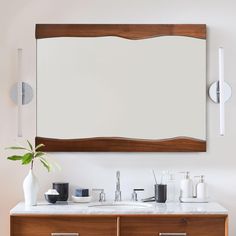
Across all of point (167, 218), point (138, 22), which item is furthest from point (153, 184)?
point (138, 22)

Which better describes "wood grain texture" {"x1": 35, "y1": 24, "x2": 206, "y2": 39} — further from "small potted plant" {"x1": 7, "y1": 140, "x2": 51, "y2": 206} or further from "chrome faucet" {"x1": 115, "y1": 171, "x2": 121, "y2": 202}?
"chrome faucet" {"x1": 115, "y1": 171, "x2": 121, "y2": 202}

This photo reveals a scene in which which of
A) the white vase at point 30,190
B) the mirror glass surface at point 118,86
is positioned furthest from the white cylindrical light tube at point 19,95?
the white vase at point 30,190

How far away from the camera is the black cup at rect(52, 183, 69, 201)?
3361mm

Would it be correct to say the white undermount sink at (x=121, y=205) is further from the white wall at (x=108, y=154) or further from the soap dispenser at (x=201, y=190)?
the soap dispenser at (x=201, y=190)

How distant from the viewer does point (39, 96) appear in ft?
11.4

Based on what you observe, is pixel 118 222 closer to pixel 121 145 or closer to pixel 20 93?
pixel 121 145

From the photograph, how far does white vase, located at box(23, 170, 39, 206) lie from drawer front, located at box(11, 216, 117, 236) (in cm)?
19

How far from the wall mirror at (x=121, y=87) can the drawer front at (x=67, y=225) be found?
551mm

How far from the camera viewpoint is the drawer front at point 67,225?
3.04 metres

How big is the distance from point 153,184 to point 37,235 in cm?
81

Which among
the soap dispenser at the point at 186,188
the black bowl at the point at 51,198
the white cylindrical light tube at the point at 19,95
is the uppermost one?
the white cylindrical light tube at the point at 19,95

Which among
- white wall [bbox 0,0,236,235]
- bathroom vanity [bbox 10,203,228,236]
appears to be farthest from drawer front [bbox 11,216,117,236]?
white wall [bbox 0,0,236,235]

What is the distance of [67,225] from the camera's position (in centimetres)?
305

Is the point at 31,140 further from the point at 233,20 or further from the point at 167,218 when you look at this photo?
the point at 233,20
